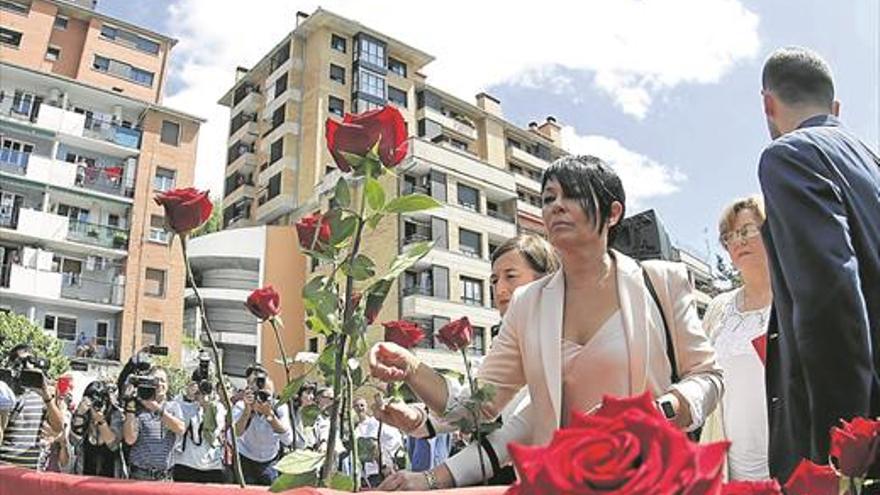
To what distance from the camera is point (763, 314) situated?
2566 millimetres

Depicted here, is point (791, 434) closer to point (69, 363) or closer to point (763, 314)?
point (763, 314)

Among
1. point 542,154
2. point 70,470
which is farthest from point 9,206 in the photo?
point 542,154

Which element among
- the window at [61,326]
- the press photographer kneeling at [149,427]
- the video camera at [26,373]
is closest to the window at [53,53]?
the window at [61,326]

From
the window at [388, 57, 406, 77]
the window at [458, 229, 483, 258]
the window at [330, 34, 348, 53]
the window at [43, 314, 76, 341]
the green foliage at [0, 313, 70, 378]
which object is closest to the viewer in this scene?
the green foliage at [0, 313, 70, 378]

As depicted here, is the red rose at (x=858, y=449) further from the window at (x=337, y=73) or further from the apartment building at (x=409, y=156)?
the window at (x=337, y=73)

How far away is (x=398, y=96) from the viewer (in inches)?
1436

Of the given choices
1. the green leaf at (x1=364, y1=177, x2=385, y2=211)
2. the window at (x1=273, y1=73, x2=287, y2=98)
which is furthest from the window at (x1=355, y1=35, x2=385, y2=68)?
the green leaf at (x1=364, y1=177, x2=385, y2=211)

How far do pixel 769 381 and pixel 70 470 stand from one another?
598 centimetres

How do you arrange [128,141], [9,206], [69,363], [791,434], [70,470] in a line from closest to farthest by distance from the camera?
1. [791,434]
2. [70,470]
3. [69,363]
4. [9,206]
5. [128,141]

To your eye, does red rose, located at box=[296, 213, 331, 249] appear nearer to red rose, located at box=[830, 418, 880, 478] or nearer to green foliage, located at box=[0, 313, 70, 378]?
red rose, located at box=[830, 418, 880, 478]

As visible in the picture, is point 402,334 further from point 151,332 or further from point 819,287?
point 151,332

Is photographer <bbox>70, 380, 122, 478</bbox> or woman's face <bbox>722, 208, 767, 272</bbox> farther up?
woman's face <bbox>722, 208, 767, 272</bbox>

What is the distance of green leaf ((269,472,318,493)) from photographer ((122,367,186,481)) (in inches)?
190

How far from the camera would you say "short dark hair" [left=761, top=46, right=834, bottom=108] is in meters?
1.89
